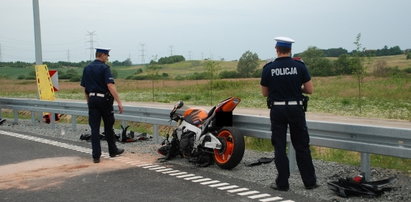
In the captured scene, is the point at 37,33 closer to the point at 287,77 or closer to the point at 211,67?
the point at 287,77

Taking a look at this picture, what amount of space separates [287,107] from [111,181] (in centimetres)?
266

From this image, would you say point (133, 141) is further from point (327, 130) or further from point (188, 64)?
point (188, 64)

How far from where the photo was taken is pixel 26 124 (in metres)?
14.2

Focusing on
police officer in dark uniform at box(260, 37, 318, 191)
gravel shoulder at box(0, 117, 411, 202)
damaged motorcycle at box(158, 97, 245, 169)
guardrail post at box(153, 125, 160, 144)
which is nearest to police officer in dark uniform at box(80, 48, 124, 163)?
gravel shoulder at box(0, 117, 411, 202)

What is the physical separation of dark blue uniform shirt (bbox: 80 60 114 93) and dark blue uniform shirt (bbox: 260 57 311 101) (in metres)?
3.40

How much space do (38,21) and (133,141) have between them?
22.8 feet

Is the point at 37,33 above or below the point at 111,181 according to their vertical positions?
above

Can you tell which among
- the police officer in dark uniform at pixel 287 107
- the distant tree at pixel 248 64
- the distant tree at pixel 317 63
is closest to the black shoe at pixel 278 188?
the police officer in dark uniform at pixel 287 107

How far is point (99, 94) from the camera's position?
847 cm

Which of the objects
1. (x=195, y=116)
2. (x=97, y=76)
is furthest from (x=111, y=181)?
(x=97, y=76)

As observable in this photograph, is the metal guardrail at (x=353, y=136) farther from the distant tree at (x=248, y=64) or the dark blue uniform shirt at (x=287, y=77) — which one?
the distant tree at (x=248, y=64)

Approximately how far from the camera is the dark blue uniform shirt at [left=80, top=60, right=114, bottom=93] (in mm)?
8367

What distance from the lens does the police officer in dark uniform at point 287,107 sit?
600 cm

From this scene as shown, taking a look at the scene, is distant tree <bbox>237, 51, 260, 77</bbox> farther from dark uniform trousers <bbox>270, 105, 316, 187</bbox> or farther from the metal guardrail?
dark uniform trousers <bbox>270, 105, 316, 187</bbox>
